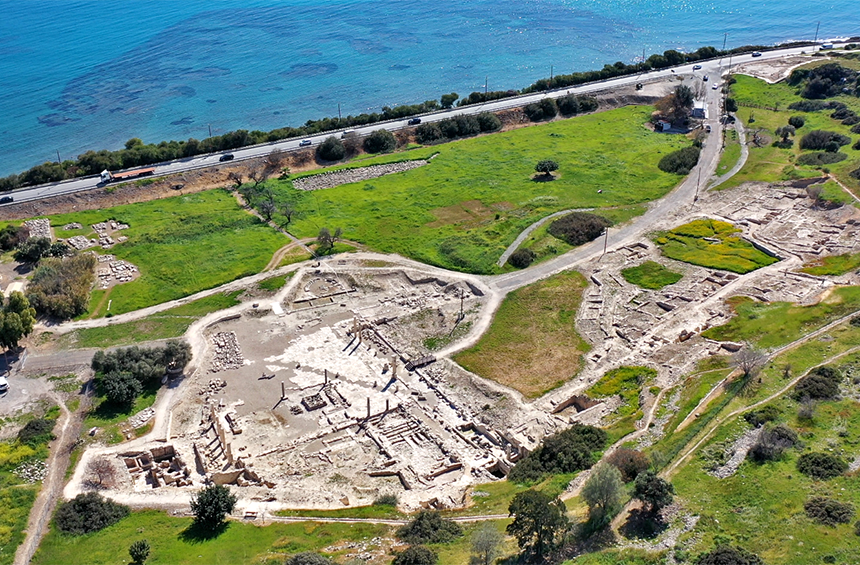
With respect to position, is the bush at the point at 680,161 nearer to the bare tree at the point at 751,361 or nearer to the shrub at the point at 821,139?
the shrub at the point at 821,139

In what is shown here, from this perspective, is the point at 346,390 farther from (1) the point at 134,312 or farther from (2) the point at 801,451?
(2) the point at 801,451

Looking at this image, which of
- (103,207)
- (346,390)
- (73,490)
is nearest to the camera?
(73,490)

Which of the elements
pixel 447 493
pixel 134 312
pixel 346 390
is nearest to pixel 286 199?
pixel 134 312

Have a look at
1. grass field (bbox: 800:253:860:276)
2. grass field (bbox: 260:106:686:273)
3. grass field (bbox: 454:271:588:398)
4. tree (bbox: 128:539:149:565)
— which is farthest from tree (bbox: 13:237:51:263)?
grass field (bbox: 800:253:860:276)

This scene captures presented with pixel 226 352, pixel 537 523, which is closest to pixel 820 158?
pixel 537 523

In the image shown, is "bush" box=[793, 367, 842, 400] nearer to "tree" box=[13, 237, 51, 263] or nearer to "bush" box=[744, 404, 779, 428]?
"bush" box=[744, 404, 779, 428]

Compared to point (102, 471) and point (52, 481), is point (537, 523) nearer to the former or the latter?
point (102, 471)
